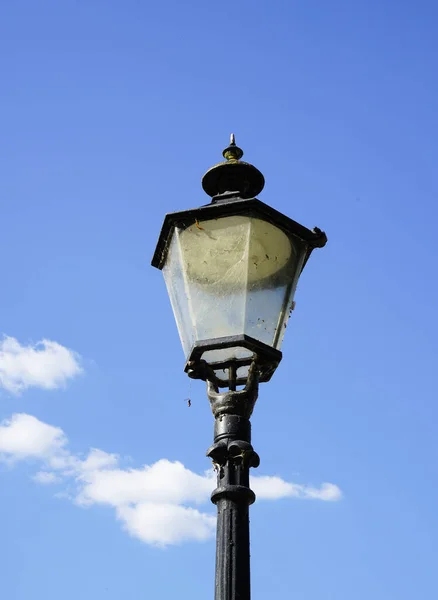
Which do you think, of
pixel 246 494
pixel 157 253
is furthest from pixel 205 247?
pixel 246 494

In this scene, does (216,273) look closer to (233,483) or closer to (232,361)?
(232,361)

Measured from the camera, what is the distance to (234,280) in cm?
414

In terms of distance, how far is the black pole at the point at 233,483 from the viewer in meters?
3.50

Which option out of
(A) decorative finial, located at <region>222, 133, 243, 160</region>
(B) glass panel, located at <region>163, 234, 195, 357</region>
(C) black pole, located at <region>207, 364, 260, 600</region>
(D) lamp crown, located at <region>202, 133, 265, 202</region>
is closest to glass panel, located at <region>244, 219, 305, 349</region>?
(C) black pole, located at <region>207, 364, 260, 600</region>

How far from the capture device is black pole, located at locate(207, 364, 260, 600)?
3.50 m

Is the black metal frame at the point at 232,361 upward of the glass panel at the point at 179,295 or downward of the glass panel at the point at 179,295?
downward

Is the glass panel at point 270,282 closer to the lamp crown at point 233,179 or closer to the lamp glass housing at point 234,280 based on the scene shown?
the lamp glass housing at point 234,280

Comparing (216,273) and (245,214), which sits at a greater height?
(245,214)

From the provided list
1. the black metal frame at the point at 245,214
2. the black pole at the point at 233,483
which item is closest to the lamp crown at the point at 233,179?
the black metal frame at the point at 245,214

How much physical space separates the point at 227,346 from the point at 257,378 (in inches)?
8.3

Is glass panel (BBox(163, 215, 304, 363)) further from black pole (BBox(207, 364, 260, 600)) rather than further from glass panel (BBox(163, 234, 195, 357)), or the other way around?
black pole (BBox(207, 364, 260, 600))

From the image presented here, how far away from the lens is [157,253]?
4.66 m

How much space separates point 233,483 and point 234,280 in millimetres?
974

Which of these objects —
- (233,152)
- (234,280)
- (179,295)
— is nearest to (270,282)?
(234,280)
